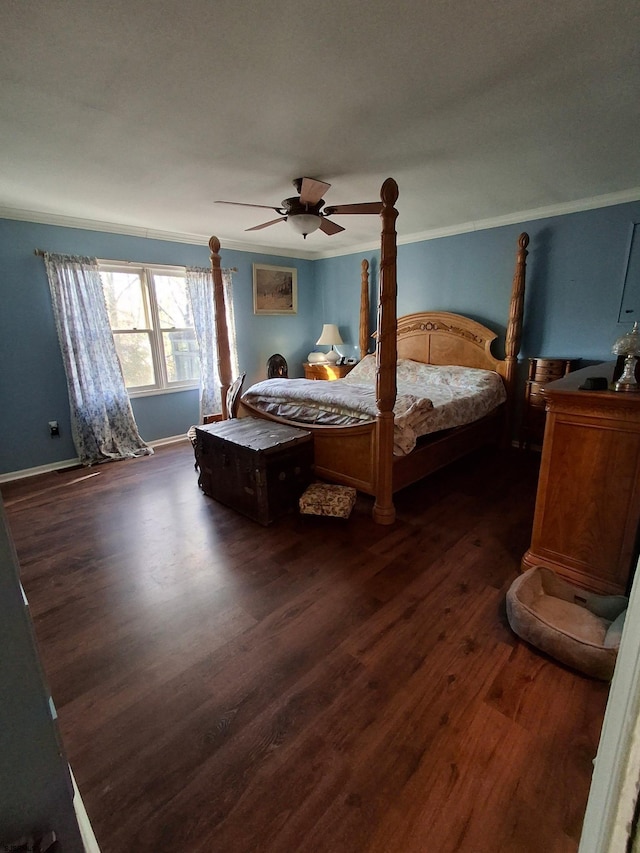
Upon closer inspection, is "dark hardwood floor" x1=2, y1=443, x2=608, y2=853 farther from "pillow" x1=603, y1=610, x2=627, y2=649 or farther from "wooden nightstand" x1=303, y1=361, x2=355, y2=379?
"wooden nightstand" x1=303, y1=361, x2=355, y2=379

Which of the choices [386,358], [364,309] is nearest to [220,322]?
[386,358]

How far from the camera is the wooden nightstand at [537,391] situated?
138 inches

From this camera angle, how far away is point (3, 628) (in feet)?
1.96

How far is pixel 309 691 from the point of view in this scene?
4.82 feet

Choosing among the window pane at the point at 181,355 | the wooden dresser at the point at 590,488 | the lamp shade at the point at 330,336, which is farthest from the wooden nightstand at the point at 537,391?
the window pane at the point at 181,355

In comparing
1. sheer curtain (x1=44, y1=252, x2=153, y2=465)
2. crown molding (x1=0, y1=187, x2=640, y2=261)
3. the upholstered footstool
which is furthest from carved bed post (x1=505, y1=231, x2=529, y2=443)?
sheer curtain (x1=44, y1=252, x2=153, y2=465)

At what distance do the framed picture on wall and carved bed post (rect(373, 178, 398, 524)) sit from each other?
128 inches

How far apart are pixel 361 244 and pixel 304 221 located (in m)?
2.54

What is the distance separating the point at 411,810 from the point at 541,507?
143cm

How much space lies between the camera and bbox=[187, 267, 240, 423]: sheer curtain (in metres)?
4.56

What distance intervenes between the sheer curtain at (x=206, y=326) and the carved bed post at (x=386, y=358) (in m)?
2.51

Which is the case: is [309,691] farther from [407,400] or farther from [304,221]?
[304,221]

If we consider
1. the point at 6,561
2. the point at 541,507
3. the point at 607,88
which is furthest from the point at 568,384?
the point at 6,561

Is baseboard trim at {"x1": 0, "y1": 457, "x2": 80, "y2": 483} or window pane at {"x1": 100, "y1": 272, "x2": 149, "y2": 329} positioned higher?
window pane at {"x1": 100, "y1": 272, "x2": 149, "y2": 329}
